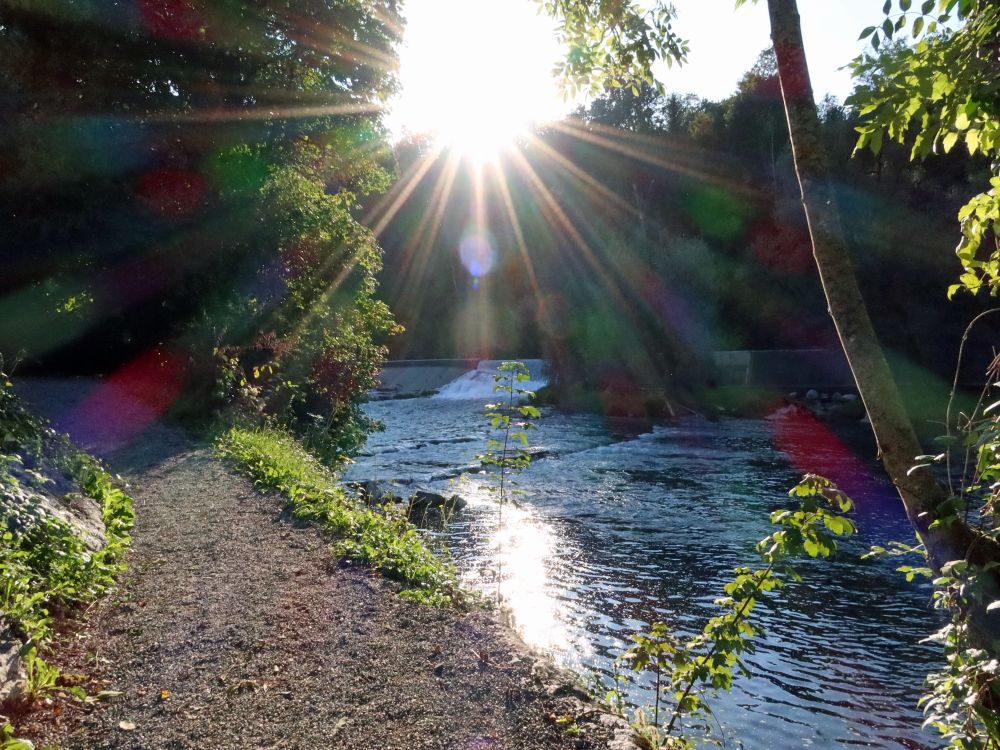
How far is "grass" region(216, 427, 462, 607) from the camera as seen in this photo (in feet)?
16.5

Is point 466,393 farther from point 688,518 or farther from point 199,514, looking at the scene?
point 199,514

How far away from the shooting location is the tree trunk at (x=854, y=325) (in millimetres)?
2637

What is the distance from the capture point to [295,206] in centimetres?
1356

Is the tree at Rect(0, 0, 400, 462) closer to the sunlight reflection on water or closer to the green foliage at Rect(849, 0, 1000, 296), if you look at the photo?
the sunlight reflection on water

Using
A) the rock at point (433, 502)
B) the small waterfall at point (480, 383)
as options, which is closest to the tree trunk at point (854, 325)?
the rock at point (433, 502)

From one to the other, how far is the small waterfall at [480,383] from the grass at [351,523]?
844 inches

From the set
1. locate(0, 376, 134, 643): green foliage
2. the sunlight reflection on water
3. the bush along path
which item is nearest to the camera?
the bush along path

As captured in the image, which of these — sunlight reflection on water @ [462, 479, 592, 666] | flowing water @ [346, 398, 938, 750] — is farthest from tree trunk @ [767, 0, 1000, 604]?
flowing water @ [346, 398, 938, 750]

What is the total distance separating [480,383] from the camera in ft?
108

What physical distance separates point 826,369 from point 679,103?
25.1m

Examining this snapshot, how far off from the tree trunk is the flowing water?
290 centimetres

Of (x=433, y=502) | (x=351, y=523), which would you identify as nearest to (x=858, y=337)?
(x=351, y=523)

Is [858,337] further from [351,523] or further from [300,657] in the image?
[351,523]

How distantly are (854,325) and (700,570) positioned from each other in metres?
6.50
